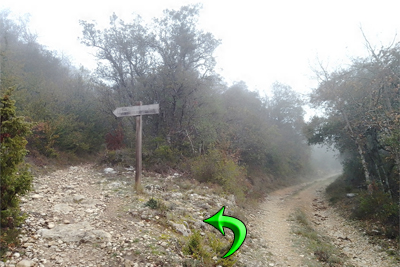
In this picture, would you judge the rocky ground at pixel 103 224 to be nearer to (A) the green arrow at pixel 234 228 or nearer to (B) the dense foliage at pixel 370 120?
(A) the green arrow at pixel 234 228

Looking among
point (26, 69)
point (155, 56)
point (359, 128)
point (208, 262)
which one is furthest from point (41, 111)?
point (359, 128)

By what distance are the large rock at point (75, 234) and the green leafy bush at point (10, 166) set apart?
1.93 ft

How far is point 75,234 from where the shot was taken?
4.77 m

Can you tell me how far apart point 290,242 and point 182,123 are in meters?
10.2

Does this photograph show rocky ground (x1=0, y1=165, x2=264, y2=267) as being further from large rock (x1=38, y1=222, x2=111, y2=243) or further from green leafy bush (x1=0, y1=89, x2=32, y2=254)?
green leafy bush (x1=0, y1=89, x2=32, y2=254)

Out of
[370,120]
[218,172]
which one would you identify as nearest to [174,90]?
[218,172]

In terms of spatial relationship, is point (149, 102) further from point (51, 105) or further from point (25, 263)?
point (25, 263)

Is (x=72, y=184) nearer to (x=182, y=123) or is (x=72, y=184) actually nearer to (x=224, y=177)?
(x=224, y=177)

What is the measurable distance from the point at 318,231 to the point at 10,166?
409 inches

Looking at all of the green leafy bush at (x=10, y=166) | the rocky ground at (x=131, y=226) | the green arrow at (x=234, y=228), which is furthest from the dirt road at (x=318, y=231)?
the green leafy bush at (x=10, y=166)

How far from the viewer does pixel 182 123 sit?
1655cm

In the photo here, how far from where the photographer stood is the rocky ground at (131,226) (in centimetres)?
433

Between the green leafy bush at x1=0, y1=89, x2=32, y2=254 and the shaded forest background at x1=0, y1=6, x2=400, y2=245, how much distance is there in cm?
729

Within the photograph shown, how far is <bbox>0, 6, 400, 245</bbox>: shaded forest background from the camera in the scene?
11.7 m
